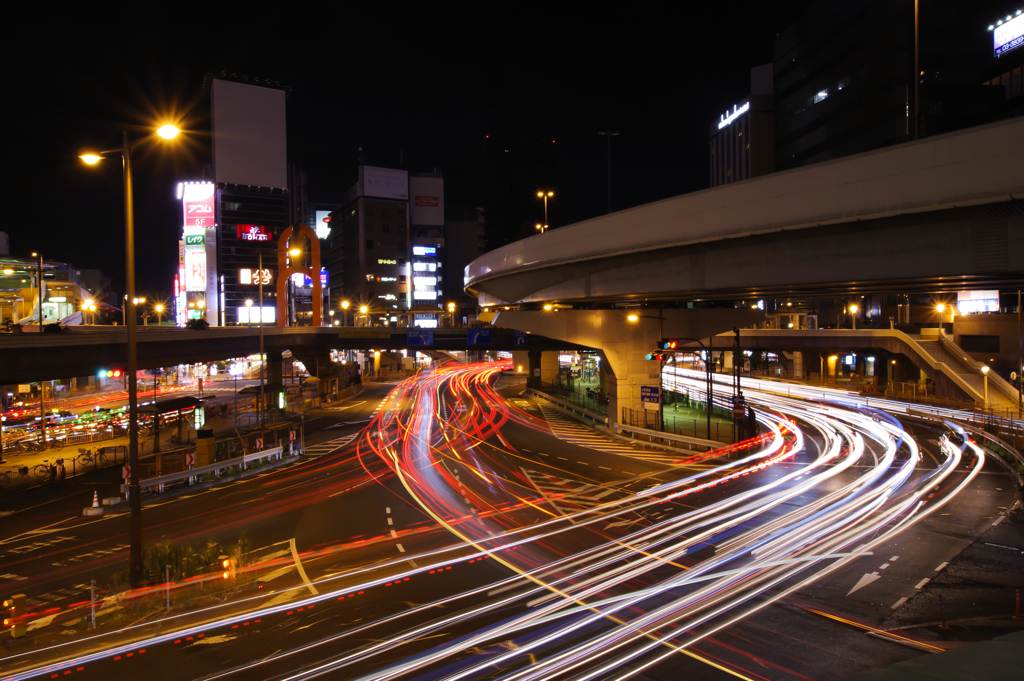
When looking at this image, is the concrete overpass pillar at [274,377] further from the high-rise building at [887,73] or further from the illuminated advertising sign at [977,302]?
the illuminated advertising sign at [977,302]

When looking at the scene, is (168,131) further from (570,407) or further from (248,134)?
(248,134)

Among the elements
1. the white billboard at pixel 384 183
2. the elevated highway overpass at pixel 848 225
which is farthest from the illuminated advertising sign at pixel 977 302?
the white billboard at pixel 384 183

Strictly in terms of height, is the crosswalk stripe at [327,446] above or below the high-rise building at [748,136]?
below

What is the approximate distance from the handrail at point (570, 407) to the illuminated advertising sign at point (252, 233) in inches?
4319

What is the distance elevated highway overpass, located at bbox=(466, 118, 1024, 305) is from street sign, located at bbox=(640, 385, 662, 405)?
12225mm

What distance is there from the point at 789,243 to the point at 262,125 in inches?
6267

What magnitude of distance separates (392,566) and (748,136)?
535ft

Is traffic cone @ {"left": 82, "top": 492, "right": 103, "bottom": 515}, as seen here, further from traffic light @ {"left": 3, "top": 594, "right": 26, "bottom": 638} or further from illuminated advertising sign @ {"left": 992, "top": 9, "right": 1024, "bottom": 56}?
illuminated advertising sign @ {"left": 992, "top": 9, "right": 1024, "bottom": 56}

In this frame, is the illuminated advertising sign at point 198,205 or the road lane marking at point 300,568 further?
the illuminated advertising sign at point 198,205

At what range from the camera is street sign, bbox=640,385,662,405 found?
98.6 feet

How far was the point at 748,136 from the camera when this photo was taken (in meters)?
149

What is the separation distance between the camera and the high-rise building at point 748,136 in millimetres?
127562

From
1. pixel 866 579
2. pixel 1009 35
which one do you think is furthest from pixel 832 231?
pixel 1009 35

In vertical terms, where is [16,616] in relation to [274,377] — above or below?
below
